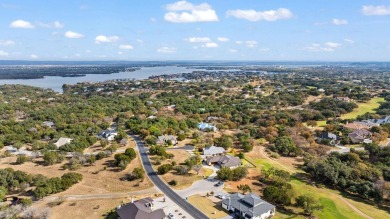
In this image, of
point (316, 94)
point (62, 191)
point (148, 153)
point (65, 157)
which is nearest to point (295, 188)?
point (148, 153)

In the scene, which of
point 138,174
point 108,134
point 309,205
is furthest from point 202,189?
point 108,134

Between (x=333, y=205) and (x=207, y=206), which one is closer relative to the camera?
(x=207, y=206)

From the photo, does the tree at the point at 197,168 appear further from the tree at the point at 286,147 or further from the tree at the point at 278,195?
the tree at the point at 286,147

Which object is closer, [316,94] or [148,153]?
[148,153]

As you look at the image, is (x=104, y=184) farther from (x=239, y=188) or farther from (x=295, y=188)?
(x=295, y=188)

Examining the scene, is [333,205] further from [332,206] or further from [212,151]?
[212,151]

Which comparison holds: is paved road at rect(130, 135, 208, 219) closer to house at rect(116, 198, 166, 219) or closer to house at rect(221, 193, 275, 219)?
house at rect(221, 193, 275, 219)
